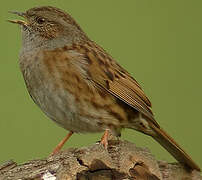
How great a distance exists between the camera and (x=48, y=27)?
6660 mm

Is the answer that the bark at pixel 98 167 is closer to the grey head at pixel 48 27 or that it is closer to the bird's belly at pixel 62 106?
the bird's belly at pixel 62 106

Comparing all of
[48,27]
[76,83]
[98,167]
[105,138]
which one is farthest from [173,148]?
[48,27]

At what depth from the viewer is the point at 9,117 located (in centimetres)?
838

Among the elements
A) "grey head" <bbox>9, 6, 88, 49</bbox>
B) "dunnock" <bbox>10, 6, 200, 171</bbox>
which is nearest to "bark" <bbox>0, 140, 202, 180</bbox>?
"dunnock" <bbox>10, 6, 200, 171</bbox>

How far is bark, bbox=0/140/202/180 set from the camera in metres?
4.72

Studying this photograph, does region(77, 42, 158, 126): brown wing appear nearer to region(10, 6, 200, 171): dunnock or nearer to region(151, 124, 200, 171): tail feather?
region(10, 6, 200, 171): dunnock

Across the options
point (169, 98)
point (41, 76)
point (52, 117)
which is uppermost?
point (41, 76)

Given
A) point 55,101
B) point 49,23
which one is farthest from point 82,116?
point 49,23

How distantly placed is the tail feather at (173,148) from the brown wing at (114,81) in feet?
0.42

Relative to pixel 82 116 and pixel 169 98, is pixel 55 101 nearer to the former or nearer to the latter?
pixel 82 116

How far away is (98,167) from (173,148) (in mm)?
1564

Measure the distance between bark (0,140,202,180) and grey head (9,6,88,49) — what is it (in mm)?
1653

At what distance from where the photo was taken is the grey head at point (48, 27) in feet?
21.6

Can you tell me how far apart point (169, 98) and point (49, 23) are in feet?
8.60
